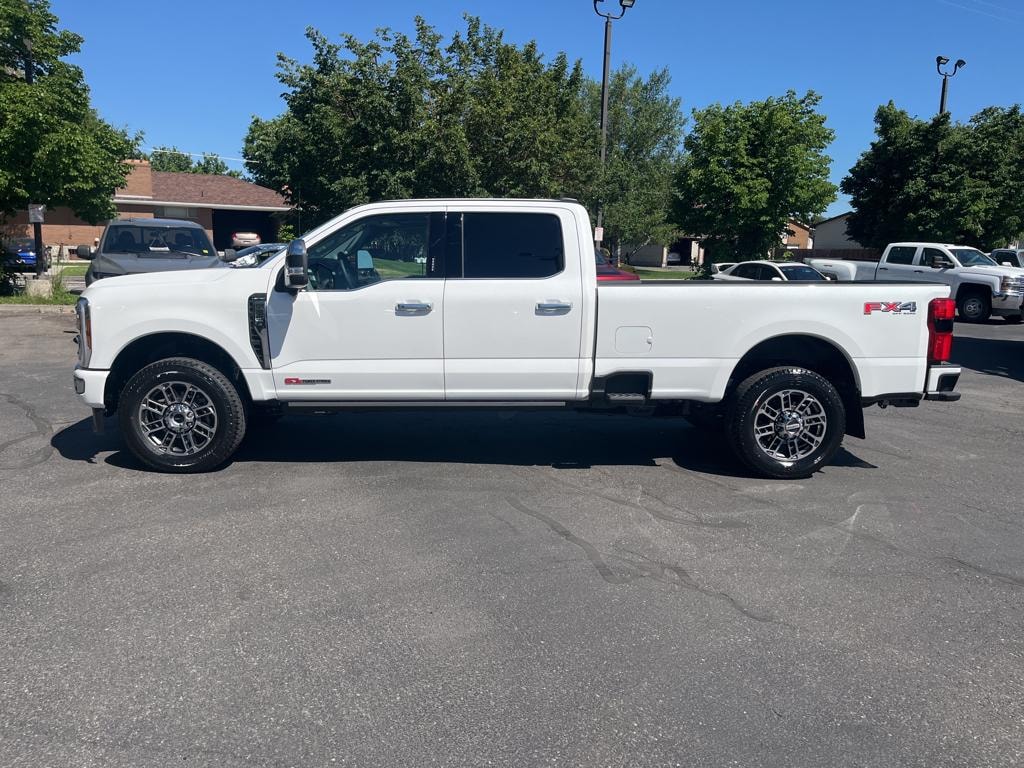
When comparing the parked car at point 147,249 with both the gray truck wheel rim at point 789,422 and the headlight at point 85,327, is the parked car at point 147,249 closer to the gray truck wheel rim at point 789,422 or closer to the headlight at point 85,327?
the headlight at point 85,327

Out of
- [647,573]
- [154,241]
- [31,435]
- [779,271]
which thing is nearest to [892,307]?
[647,573]

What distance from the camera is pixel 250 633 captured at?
3957 millimetres

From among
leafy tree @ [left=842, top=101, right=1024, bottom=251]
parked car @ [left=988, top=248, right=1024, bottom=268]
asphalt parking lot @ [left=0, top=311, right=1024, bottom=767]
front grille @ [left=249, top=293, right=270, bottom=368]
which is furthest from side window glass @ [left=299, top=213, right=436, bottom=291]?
leafy tree @ [left=842, top=101, right=1024, bottom=251]

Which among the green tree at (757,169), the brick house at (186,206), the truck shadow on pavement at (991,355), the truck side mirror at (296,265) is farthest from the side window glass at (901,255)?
the brick house at (186,206)

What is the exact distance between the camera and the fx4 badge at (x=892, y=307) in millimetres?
6480

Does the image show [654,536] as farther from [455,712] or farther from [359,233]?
[359,233]

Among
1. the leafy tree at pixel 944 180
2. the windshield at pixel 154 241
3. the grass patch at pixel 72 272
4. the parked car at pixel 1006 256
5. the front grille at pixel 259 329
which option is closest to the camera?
the front grille at pixel 259 329

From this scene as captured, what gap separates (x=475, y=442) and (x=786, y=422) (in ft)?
8.93

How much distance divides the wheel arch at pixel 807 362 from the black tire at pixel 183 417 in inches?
155

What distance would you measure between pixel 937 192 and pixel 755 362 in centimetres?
2775

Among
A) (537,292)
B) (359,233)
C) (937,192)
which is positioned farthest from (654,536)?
(937,192)

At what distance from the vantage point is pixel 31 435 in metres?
7.57

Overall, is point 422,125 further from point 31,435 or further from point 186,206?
point 186,206

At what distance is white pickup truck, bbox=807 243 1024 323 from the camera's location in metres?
20.1
